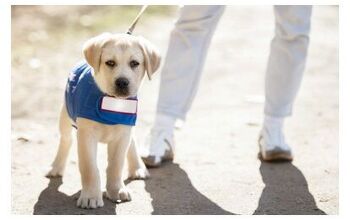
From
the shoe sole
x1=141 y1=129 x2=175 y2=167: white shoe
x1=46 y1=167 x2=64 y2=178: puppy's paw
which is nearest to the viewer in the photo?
x1=46 y1=167 x2=64 y2=178: puppy's paw

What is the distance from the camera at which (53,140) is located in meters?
5.32

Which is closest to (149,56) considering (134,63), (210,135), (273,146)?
(134,63)

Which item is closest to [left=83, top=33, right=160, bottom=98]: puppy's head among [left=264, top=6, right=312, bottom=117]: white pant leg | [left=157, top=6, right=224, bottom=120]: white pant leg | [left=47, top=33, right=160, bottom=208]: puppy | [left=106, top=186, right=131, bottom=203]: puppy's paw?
[left=47, top=33, right=160, bottom=208]: puppy

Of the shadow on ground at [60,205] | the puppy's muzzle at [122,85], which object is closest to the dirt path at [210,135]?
the shadow on ground at [60,205]

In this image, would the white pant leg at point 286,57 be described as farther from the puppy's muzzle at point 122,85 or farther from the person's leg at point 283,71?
the puppy's muzzle at point 122,85

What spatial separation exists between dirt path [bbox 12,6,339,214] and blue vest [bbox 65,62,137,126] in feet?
1.56

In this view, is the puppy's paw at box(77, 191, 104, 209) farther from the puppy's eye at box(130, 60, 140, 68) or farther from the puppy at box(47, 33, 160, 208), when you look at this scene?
the puppy's eye at box(130, 60, 140, 68)

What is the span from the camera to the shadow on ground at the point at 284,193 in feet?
13.2

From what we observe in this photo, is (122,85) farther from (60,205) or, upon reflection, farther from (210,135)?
(210,135)

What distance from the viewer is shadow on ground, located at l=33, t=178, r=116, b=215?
385cm

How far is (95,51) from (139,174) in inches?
37.6

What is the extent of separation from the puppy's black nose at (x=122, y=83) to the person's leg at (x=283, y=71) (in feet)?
4.58
